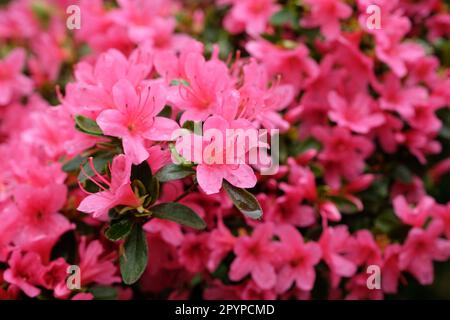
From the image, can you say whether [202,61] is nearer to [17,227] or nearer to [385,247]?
[17,227]

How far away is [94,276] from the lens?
1.34m

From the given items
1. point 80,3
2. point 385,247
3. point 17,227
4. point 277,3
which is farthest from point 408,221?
point 80,3

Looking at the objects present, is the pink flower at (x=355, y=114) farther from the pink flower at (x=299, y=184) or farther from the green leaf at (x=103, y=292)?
the green leaf at (x=103, y=292)

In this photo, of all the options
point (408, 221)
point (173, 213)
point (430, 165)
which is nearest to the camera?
point (173, 213)

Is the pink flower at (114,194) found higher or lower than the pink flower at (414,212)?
higher

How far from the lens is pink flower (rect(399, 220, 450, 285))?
147cm

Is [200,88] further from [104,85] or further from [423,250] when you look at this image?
[423,250]

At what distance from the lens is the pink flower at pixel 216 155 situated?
3.69ft

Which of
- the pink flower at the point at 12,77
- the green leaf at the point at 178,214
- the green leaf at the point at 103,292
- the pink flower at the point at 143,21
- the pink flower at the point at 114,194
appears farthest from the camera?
the pink flower at the point at 12,77

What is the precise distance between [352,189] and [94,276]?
26.9 inches

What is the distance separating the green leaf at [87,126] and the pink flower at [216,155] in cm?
21

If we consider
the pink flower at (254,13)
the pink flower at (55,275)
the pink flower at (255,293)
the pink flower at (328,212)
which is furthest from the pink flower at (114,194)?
the pink flower at (254,13)

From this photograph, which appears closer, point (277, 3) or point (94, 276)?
point (94, 276)

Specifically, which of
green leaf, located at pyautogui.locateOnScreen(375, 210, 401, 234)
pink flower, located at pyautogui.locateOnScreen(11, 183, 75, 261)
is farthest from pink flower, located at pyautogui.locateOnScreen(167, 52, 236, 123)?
green leaf, located at pyautogui.locateOnScreen(375, 210, 401, 234)
